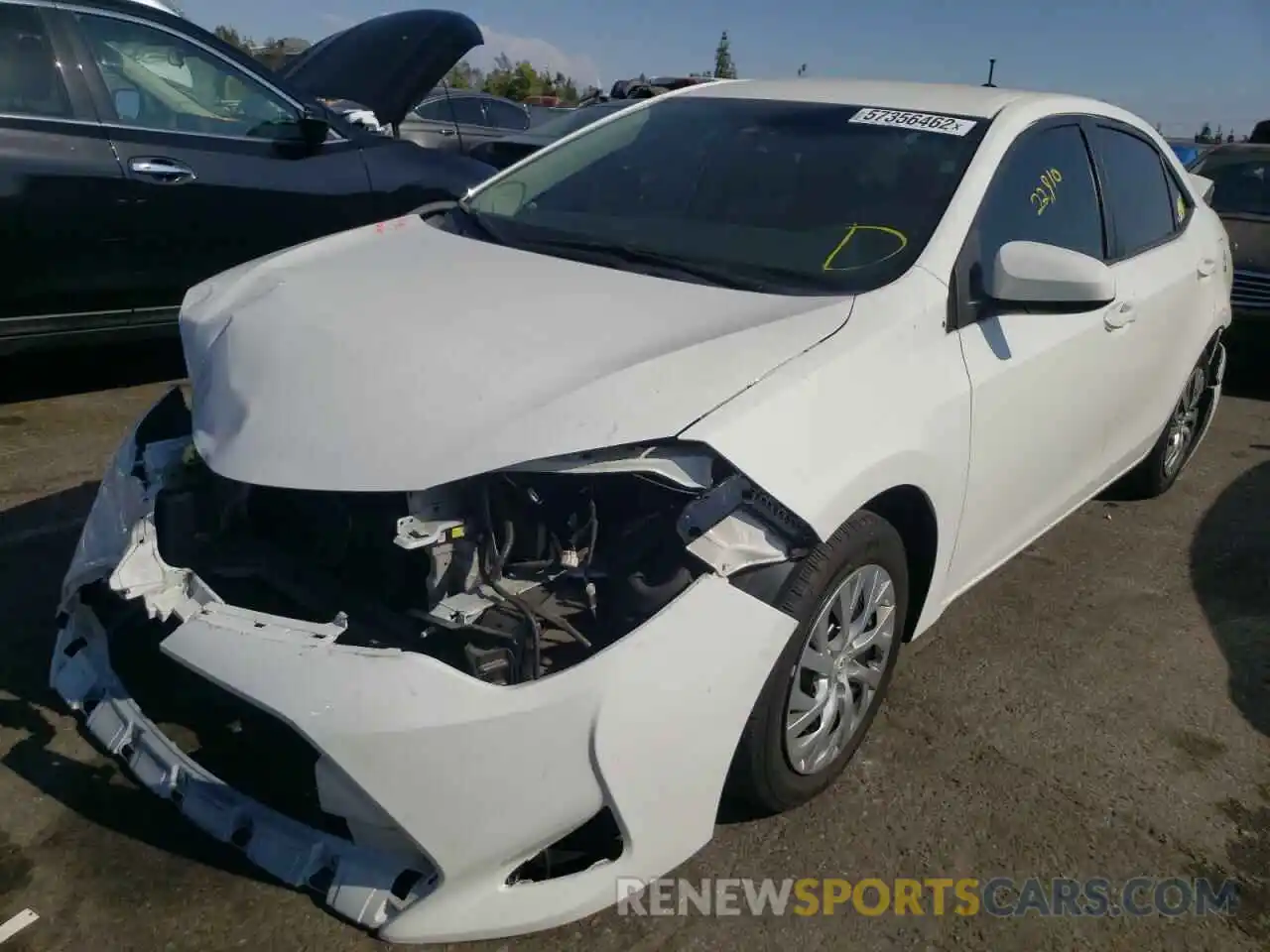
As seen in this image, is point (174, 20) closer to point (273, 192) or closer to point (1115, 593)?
point (273, 192)

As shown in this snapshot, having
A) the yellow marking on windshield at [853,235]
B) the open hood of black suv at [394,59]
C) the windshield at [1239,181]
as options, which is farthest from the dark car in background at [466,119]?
the yellow marking on windshield at [853,235]

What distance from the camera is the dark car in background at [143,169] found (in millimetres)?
4383

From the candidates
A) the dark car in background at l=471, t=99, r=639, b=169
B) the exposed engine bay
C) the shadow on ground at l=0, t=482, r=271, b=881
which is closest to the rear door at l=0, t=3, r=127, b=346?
the shadow on ground at l=0, t=482, r=271, b=881

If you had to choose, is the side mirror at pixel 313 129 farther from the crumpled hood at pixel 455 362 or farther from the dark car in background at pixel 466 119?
the dark car in background at pixel 466 119

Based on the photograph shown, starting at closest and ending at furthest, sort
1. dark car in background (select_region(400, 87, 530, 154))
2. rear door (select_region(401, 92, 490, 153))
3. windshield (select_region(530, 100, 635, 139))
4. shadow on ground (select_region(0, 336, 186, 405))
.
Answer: shadow on ground (select_region(0, 336, 186, 405)) < windshield (select_region(530, 100, 635, 139)) < rear door (select_region(401, 92, 490, 153)) < dark car in background (select_region(400, 87, 530, 154))

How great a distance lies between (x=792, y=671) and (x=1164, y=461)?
3.11 metres

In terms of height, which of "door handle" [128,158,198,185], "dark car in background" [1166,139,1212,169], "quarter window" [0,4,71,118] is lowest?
"dark car in background" [1166,139,1212,169]

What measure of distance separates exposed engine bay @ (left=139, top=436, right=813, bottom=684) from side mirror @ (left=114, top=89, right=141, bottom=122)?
3.09 metres

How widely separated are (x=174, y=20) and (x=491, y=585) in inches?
158

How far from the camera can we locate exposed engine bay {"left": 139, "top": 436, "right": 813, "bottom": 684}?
2004mm

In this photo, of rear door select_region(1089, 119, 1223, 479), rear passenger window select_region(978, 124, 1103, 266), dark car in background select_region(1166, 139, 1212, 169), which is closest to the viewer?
rear passenger window select_region(978, 124, 1103, 266)

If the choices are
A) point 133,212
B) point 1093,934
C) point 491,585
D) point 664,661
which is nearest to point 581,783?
point 664,661

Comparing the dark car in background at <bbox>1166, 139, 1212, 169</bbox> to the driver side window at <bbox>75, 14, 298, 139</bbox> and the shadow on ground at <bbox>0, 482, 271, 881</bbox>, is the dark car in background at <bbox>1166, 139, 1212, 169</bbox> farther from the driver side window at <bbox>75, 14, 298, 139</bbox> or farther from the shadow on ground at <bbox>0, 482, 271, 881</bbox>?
the shadow on ground at <bbox>0, 482, 271, 881</bbox>

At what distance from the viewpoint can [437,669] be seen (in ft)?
6.14
